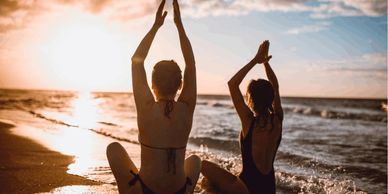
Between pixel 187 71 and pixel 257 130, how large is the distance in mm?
1375

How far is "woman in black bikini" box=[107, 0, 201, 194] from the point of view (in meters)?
3.08

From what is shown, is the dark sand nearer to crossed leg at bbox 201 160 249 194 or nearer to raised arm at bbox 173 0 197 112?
crossed leg at bbox 201 160 249 194

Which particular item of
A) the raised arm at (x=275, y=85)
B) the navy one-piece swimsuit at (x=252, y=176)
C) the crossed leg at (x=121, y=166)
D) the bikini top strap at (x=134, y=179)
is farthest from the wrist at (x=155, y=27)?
the raised arm at (x=275, y=85)

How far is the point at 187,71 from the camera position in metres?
3.27

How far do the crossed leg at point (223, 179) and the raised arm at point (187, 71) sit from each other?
160 centimetres

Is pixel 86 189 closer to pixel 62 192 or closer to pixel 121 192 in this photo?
pixel 62 192

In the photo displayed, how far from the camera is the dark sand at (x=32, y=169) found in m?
5.14

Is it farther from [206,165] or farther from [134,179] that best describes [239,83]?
[134,179]

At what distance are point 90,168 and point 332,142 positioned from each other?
11.6 m

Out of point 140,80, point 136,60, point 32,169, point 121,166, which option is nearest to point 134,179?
point 121,166

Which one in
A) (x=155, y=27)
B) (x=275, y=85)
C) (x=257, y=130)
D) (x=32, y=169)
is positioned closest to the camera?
(x=155, y=27)

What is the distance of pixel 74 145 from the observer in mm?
9680

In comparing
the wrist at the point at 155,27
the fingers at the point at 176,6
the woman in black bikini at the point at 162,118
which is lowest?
the woman in black bikini at the point at 162,118

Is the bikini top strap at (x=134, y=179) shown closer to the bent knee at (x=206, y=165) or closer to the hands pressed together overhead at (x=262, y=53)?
the bent knee at (x=206, y=165)
